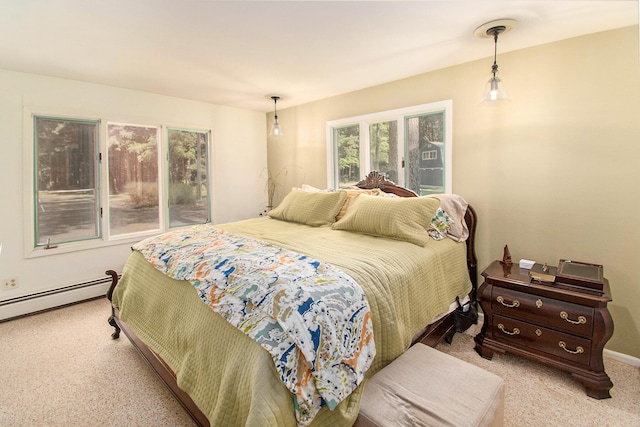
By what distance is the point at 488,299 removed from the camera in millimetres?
2244

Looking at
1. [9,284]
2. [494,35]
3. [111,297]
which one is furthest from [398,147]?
[9,284]

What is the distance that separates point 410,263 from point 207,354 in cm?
124

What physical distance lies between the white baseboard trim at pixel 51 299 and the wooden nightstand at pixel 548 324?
372 cm

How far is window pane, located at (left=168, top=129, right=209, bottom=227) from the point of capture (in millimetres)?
4035

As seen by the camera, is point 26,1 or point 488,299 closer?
point 26,1

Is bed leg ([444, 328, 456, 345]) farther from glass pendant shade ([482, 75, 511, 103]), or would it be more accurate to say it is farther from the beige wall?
glass pendant shade ([482, 75, 511, 103])

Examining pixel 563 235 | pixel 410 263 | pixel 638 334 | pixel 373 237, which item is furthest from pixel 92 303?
pixel 638 334

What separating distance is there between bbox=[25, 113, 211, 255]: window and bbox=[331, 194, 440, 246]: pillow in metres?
2.50

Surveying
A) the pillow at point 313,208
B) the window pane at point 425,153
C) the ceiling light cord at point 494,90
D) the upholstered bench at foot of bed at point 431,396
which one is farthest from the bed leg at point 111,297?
the ceiling light cord at point 494,90

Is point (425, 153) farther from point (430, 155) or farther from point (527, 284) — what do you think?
point (527, 284)

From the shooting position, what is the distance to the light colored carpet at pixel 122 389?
5.68 ft

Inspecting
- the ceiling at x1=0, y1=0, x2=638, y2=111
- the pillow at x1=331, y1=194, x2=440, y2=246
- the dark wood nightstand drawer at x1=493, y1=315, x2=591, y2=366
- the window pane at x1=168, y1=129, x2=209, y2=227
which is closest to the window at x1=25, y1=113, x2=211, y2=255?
the window pane at x1=168, y1=129, x2=209, y2=227

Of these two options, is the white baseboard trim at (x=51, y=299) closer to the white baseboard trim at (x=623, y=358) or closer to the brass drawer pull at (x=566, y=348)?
the brass drawer pull at (x=566, y=348)

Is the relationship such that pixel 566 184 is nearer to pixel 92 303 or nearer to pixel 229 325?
pixel 229 325
